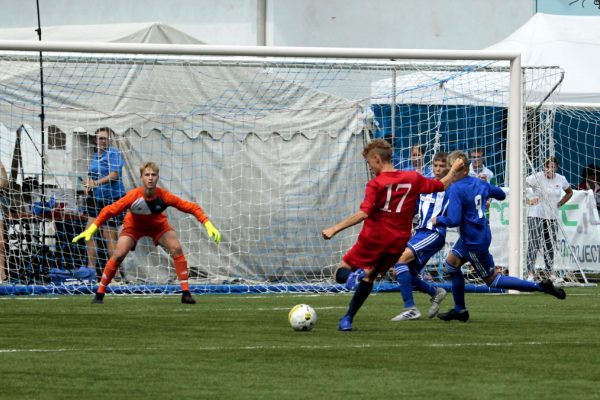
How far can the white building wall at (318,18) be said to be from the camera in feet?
94.8

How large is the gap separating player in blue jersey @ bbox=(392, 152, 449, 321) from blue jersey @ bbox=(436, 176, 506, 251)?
0.54m

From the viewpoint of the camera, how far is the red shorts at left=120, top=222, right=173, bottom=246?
15484mm

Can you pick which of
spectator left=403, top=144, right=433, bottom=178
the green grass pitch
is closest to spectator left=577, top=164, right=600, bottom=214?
spectator left=403, top=144, right=433, bottom=178

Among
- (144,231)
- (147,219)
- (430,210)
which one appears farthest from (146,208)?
(430,210)

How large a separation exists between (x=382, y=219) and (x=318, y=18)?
60.9 feet

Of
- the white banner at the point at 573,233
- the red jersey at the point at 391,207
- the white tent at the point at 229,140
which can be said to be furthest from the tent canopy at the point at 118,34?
the red jersey at the point at 391,207

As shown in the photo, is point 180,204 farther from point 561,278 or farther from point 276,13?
point 276,13

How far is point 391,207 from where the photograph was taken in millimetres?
11281

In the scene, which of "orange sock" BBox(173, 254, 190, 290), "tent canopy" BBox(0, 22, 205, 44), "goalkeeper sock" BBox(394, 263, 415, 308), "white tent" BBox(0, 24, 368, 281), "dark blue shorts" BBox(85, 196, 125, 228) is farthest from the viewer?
"tent canopy" BBox(0, 22, 205, 44)

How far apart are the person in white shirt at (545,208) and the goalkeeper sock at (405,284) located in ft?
20.8

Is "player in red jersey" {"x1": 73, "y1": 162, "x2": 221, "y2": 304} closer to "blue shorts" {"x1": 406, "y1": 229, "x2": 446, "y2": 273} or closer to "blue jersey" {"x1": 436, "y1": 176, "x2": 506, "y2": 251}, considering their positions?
"blue shorts" {"x1": 406, "y1": 229, "x2": 446, "y2": 273}

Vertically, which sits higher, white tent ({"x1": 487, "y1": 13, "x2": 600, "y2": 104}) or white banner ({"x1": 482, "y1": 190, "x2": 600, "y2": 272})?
white tent ({"x1": 487, "y1": 13, "x2": 600, "y2": 104})

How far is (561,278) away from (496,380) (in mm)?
12161

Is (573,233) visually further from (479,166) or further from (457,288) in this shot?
(457,288)
